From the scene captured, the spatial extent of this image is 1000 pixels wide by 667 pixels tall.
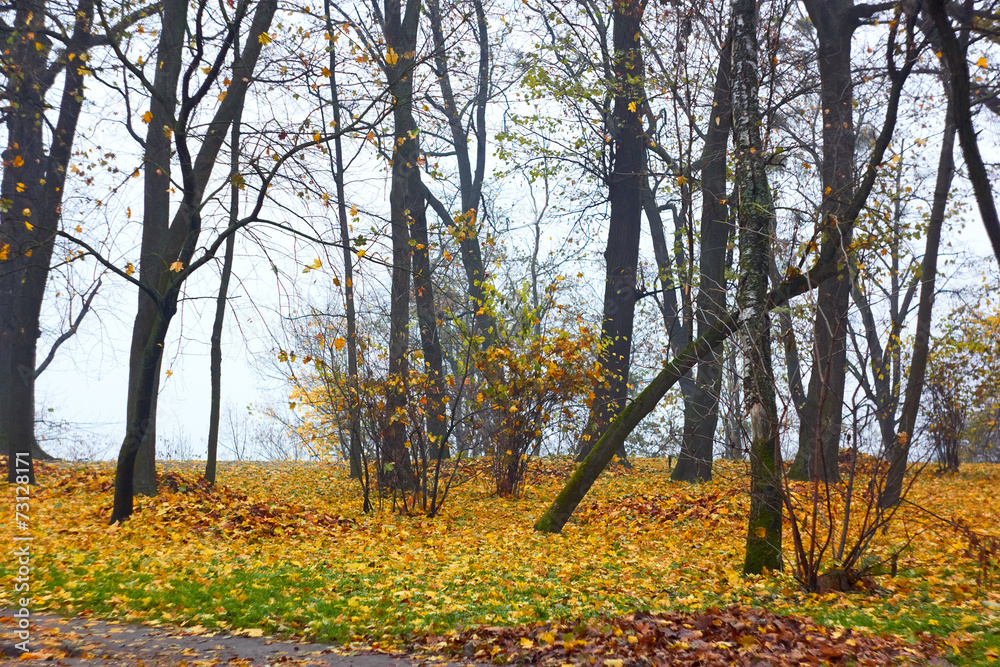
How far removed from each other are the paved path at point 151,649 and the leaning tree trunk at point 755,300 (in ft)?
11.3

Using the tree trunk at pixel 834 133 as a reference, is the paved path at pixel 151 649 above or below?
below

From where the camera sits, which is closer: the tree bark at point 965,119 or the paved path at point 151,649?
the paved path at point 151,649

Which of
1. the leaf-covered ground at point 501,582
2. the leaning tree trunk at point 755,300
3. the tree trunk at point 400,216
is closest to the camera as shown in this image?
the leaf-covered ground at point 501,582

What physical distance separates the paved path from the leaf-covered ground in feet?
0.71

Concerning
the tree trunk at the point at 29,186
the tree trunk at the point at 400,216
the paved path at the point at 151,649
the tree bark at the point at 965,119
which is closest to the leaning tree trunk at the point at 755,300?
the tree bark at the point at 965,119

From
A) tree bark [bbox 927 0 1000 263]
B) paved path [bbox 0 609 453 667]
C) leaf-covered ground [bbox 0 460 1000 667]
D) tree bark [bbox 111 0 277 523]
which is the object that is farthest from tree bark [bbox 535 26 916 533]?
tree bark [bbox 111 0 277 523]

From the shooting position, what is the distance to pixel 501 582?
250 inches

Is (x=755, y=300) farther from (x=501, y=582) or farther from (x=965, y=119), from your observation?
(x=501, y=582)

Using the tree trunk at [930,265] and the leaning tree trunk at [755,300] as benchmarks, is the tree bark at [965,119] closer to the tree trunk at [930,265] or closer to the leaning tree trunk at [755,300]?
the leaning tree trunk at [755,300]

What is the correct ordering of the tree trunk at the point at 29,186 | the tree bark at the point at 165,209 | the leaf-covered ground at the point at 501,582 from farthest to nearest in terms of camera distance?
1. the tree trunk at the point at 29,186
2. the tree bark at the point at 165,209
3. the leaf-covered ground at the point at 501,582

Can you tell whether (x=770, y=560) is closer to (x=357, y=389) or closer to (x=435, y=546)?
(x=435, y=546)

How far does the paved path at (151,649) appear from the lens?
4.14 m

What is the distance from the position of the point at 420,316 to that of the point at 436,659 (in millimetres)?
8057

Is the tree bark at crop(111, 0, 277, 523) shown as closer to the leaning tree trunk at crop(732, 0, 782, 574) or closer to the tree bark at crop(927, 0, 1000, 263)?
the leaning tree trunk at crop(732, 0, 782, 574)
